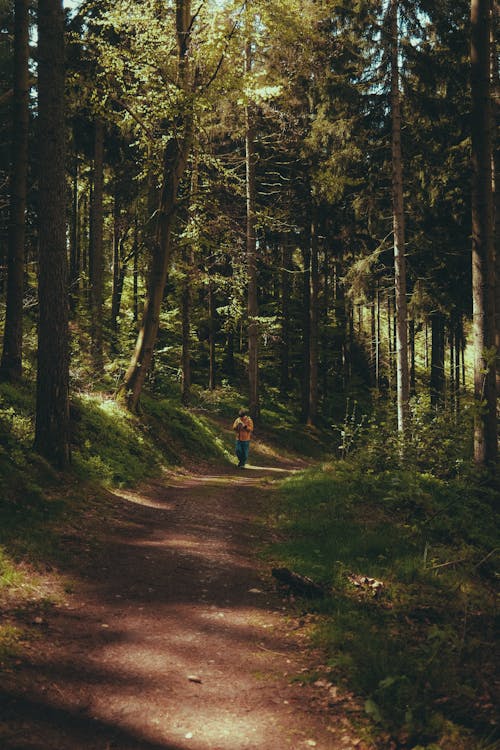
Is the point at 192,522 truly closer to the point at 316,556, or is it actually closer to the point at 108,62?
the point at 316,556

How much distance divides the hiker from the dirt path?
364 inches

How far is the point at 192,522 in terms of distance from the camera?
29.0 ft

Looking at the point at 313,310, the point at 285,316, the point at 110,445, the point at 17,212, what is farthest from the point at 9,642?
the point at 285,316

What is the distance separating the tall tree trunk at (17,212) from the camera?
1161 cm

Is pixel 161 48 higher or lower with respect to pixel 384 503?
higher

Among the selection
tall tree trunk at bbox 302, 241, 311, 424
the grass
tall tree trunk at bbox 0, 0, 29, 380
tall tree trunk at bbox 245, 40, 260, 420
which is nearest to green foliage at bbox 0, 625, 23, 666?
the grass

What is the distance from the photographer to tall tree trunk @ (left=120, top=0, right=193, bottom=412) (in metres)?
13.8

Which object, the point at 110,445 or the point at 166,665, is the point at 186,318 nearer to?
the point at 110,445

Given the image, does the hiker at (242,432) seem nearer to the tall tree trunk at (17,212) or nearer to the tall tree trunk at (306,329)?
the tall tree trunk at (17,212)

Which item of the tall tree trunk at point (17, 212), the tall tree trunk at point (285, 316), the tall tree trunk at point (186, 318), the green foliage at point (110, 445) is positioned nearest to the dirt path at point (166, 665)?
the green foliage at point (110, 445)

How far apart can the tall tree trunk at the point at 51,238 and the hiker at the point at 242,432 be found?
8.23 metres

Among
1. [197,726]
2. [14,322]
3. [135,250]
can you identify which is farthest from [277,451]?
[197,726]

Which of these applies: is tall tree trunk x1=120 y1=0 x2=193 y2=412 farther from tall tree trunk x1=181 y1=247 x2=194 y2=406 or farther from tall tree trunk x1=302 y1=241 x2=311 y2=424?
tall tree trunk x1=302 y1=241 x2=311 y2=424

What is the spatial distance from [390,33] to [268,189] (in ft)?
34.0
